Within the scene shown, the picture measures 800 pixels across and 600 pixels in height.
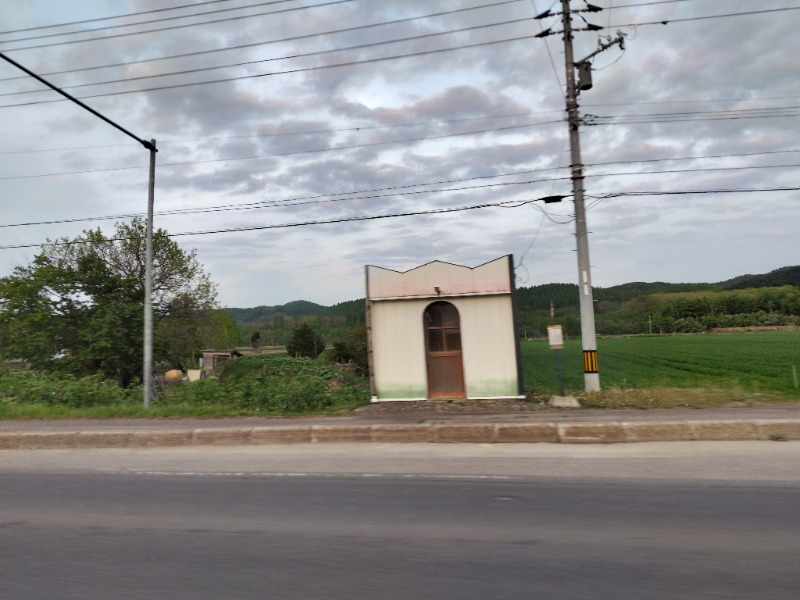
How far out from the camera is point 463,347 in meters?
12.8

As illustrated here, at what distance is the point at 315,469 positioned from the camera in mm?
7098

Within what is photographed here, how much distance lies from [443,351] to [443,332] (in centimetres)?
47

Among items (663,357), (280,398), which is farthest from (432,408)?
(663,357)

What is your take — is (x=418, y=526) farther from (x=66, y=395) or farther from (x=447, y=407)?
(x=66, y=395)

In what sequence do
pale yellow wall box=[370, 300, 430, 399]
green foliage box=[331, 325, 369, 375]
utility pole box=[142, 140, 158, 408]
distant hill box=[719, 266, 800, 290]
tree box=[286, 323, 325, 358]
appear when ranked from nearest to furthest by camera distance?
pale yellow wall box=[370, 300, 430, 399] → utility pole box=[142, 140, 158, 408] → green foliage box=[331, 325, 369, 375] → distant hill box=[719, 266, 800, 290] → tree box=[286, 323, 325, 358]

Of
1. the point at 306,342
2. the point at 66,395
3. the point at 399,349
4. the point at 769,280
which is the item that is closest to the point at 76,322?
the point at 66,395

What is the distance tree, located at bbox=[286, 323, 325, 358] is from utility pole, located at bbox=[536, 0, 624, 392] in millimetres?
60430

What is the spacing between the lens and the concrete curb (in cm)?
822

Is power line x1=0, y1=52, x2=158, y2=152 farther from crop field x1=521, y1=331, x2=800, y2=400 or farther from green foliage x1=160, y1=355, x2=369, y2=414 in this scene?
crop field x1=521, y1=331, x2=800, y2=400

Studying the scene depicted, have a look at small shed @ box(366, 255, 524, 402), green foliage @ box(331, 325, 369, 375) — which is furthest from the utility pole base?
green foliage @ box(331, 325, 369, 375)

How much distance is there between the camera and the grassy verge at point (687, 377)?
465 inches

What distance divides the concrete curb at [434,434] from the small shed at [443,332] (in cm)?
377

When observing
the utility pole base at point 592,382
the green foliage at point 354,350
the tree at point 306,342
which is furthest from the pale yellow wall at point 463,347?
the tree at point 306,342

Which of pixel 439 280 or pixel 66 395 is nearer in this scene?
pixel 439 280
